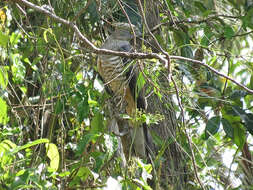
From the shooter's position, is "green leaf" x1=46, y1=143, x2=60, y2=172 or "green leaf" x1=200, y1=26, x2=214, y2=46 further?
"green leaf" x1=200, y1=26, x2=214, y2=46

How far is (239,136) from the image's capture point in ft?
5.78

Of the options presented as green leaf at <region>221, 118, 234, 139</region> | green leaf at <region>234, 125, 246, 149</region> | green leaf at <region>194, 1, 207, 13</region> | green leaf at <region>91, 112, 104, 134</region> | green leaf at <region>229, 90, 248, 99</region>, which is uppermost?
green leaf at <region>194, 1, 207, 13</region>

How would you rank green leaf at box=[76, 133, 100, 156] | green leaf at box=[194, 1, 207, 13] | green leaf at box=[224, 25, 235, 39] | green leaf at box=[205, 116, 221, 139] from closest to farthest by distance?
green leaf at box=[76, 133, 100, 156]
green leaf at box=[205, 116, 221, 139]
green leaf at box=[224, 25, 235, 39]
green leaf at box=[194, 1, 207, 13]

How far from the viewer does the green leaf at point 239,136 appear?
5.72 feet

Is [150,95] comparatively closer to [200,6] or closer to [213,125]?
[213,125]

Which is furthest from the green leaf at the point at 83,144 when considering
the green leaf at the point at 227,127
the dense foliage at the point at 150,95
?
the green leaf at the point at 227,127

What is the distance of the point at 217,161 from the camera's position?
80.0 inches

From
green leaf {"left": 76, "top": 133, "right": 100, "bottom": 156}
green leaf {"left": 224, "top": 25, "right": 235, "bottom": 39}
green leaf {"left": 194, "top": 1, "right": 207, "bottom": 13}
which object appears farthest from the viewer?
green leaf {"left": 194, "top": 1, "right": 207, "bottom": 13}

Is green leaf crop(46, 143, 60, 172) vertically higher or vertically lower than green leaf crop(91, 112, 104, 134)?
lower

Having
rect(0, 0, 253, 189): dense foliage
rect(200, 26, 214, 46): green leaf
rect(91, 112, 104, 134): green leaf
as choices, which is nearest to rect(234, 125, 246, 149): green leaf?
rect(0, 0, 253, 189): dense foliage

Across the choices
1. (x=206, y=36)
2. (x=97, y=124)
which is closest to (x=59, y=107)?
(x=97, y=124)

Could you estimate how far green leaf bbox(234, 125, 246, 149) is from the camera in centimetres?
174

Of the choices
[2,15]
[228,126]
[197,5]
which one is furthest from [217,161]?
[2,15]

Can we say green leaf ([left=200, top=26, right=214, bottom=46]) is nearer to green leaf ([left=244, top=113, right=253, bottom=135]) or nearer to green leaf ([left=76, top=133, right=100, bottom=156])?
green leaf ([left=244, top=113, right=253, bottom=135])
